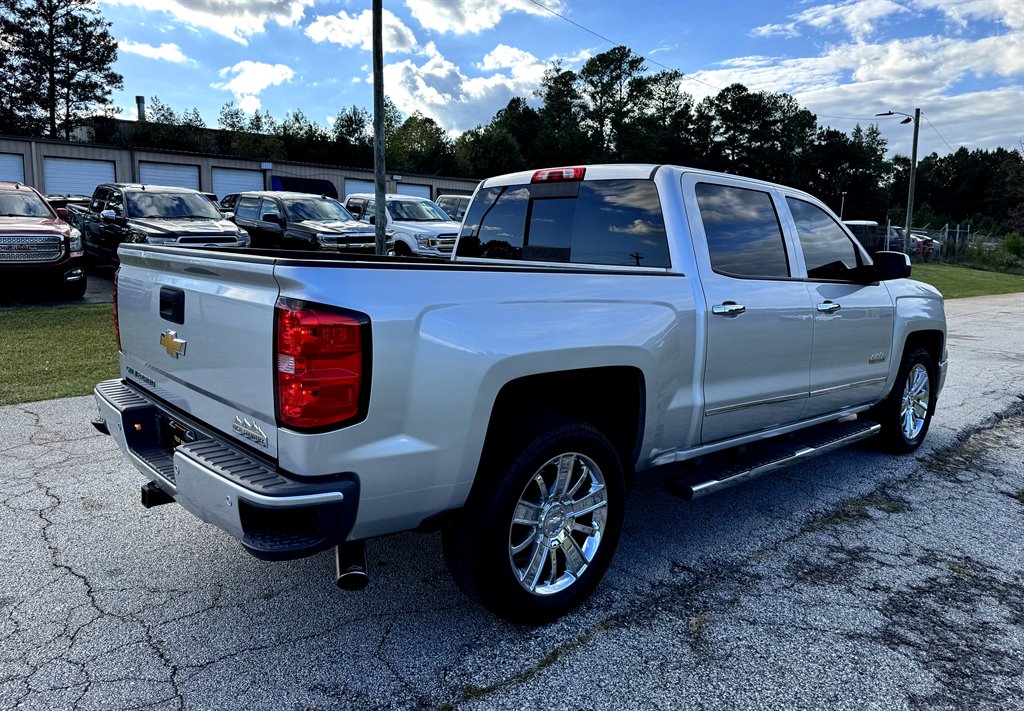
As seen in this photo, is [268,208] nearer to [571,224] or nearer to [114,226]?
[114,226]

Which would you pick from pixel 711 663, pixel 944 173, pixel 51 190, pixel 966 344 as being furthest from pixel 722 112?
pixel 711 663

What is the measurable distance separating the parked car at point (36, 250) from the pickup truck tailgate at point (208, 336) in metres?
8.91

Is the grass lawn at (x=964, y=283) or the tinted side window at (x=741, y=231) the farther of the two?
the grass lawn at (x=964, y=283)

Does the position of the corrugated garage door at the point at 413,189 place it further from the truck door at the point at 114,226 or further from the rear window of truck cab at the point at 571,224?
the rear window of truck cab at the point at 571,224

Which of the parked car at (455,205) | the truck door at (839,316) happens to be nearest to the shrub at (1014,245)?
the parked car at (455,205)

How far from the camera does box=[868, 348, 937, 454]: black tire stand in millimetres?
5328

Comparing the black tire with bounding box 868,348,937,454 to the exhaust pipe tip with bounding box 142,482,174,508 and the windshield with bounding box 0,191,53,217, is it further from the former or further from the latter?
the windshield with bounding box 0,191,53,217

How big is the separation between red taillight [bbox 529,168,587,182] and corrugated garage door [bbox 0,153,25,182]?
29643mm

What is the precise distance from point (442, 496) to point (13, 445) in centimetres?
397

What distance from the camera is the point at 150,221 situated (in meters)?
12.8

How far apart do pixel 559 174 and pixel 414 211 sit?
1356cm

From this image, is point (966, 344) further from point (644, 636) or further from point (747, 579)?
point (644, 636)

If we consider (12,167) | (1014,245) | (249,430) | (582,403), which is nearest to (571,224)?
(582,403)

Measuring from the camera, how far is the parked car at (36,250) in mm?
10438
